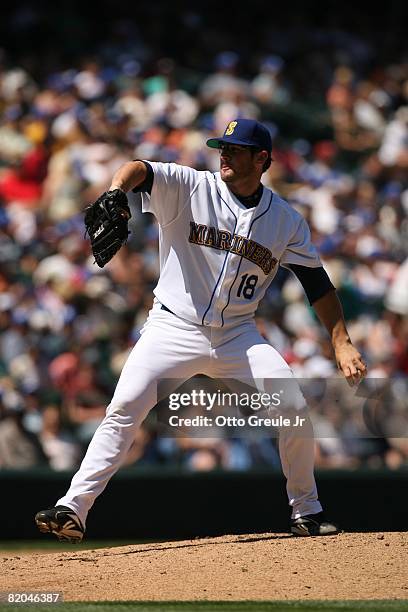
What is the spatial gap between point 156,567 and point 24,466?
2.88 m

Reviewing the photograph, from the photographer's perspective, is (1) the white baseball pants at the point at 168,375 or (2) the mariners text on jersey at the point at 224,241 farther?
(2) the mariners text on jersey at the point at 224,241

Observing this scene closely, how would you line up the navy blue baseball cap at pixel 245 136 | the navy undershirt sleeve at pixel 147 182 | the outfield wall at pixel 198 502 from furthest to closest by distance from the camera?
the outfield wall at pixel 198 502, the navy blue baseball cap at pixel 245 136, the navy undershirt sleeve at pixel 147 182

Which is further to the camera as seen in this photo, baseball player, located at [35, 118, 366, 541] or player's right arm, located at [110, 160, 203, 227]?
baseball player, located at [35, 118, 366, 541]

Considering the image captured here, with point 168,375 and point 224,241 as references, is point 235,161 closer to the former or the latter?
point 224,241

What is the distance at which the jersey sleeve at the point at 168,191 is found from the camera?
5.22 meters

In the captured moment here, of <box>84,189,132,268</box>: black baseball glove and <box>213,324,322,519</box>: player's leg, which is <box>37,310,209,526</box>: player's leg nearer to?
<box>213,324,322,519</box>: player's leg

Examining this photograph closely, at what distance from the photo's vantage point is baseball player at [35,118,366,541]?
5.25m

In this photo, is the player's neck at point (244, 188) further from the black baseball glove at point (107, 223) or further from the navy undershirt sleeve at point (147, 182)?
the black baseball glove at point (107, 223)

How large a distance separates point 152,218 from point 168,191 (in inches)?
188

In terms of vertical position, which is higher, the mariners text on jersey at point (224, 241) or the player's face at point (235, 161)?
the player's face at point (235, 161)

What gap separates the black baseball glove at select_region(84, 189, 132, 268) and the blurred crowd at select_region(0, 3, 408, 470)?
10.3 feet

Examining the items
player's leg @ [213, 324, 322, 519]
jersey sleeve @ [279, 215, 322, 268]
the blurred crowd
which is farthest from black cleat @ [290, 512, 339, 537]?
the blurred crowd

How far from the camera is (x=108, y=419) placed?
5230mm

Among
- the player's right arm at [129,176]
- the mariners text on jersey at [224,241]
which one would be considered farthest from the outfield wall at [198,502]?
the player's right arm at [129,176]
